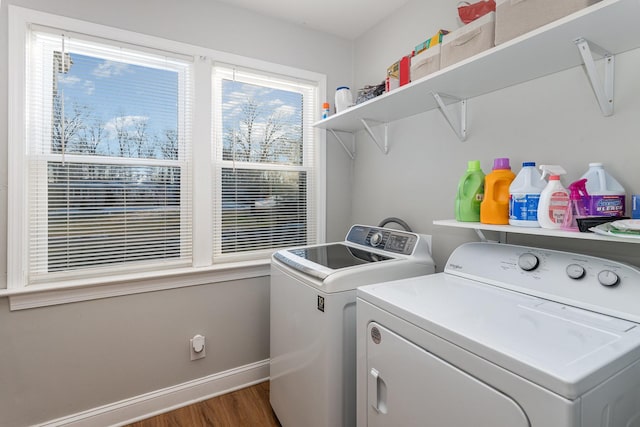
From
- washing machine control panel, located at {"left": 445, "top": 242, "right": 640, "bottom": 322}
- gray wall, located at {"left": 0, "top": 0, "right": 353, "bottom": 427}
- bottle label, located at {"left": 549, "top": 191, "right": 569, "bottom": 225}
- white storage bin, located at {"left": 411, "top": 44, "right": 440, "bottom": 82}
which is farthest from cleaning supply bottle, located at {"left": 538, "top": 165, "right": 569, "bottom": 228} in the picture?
gray wall, located at {"left": 0, "top": 0, "right": 353, "bottom": 427}

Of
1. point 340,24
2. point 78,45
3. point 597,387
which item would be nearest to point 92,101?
point 78,45

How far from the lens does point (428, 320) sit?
0.90 meters

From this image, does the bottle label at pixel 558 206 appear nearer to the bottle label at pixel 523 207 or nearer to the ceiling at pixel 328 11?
the bottle label at pixel 523 207

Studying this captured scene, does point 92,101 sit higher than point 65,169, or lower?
higher

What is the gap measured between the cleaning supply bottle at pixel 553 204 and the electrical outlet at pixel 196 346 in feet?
6.29

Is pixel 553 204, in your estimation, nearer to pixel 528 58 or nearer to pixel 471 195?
pixel 471 195

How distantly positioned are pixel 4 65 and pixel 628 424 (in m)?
2.65

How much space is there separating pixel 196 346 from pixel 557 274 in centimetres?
192

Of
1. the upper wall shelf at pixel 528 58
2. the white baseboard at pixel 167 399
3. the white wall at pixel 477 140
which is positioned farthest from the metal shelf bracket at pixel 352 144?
the white baseboard at pixel 167 399

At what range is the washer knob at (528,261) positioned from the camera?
1.15 meters

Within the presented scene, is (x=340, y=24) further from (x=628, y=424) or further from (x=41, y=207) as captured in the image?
(x=628, y=424)

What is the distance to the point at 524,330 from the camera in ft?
2.73

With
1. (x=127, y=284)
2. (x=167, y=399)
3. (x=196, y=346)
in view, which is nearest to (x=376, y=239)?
(x=196, y=346)

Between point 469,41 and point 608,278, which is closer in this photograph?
point 608,278
